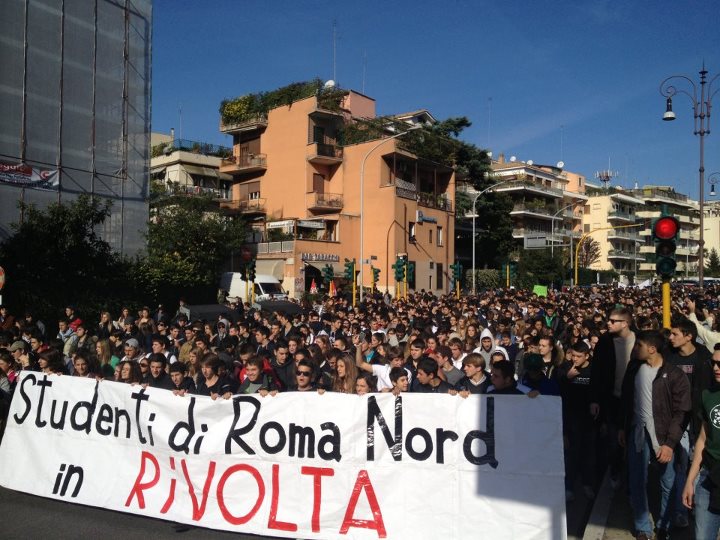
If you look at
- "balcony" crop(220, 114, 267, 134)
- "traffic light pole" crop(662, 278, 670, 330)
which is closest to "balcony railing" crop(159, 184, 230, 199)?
"balcony" crop(220, 114, 267, 134)

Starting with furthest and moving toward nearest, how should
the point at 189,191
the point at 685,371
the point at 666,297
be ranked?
the point at 189,191, the point at 666,297, the point at 685,371

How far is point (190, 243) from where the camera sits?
38.5 m

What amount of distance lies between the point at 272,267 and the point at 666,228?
118ft

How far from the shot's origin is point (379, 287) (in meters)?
45.2

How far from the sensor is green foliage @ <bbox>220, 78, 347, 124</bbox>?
46844 millimetres

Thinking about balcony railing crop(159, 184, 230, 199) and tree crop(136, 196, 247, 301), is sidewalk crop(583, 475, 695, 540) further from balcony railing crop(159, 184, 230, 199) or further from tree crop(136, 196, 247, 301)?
balcony railing crop(159, 184, 230, 199)

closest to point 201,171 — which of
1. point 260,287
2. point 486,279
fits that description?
point 260,287

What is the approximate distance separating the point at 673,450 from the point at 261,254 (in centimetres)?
3987

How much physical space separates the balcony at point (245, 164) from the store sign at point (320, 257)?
10.7 meters

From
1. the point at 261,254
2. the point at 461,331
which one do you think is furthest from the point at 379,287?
the point at 461,331

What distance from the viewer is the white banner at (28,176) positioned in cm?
2594

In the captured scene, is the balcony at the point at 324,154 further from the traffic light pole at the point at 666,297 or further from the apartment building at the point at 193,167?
the traffic light pole at the point at 666,297

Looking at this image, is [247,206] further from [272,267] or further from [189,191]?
[272,267]

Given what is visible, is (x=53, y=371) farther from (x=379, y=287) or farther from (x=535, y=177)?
(x=535, y=177)
